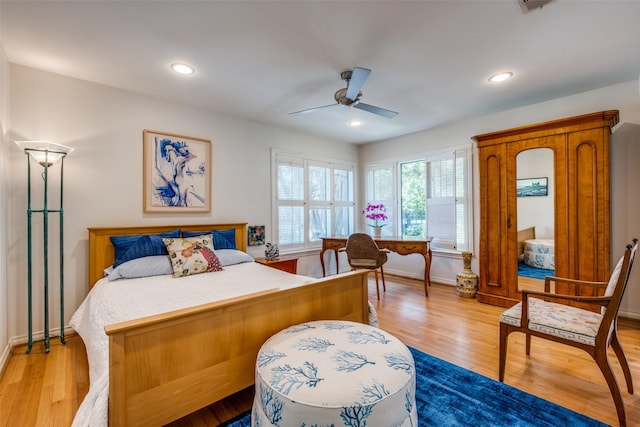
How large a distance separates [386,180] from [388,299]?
7.41 feet

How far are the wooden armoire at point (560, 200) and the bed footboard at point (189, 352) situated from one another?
2.65m

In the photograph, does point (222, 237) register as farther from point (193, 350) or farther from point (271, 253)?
point (193, 350)

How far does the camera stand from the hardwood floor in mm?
1647

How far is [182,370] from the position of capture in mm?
1336

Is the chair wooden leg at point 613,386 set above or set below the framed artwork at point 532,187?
below

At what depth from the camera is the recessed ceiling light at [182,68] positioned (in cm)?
244

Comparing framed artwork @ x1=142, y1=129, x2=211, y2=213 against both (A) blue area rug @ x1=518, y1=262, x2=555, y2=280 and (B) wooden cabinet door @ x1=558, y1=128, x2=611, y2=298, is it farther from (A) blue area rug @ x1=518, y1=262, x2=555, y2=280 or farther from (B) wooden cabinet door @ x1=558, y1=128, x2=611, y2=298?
(B) wooden cabinet door @ x1=558, y1=128, x2=611, y2=298

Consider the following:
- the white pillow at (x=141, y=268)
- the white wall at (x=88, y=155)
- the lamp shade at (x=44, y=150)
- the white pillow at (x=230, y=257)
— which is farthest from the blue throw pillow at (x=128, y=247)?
the lamp shade at (x=44, y=150)

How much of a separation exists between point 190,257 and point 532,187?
12.2ft

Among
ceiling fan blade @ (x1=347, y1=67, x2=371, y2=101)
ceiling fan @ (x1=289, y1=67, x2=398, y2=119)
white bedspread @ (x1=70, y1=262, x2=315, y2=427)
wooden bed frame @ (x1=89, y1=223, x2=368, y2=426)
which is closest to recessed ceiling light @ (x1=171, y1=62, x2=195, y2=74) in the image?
ceiling fan @ (x1=289, y1=67, x2=398, y2=119)

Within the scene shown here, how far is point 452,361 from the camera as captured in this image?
7.07ft

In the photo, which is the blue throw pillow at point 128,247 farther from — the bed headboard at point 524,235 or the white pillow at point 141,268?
the bed headboard at point 524,235

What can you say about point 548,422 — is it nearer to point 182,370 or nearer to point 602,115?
point 182,370

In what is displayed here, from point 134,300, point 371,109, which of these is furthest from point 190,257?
point 371,109
